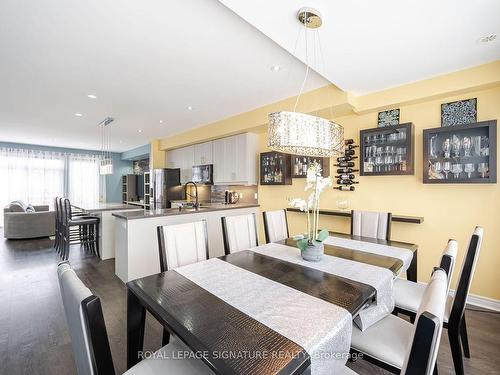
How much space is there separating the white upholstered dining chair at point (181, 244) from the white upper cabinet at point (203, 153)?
3.37 metres

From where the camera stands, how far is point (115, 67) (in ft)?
8.70

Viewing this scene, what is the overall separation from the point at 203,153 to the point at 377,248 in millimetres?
4287

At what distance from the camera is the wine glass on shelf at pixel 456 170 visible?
8.48 feet

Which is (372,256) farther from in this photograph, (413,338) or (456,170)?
(456,170)

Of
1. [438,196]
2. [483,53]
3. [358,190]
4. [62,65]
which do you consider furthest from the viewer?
[358,190]

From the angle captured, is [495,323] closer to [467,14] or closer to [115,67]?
[467,14]

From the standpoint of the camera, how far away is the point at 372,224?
2.68m

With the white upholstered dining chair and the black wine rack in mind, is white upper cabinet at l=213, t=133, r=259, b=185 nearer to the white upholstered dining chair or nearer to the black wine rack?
the black wine rack

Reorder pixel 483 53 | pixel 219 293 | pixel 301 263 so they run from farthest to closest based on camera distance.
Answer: pixel 483 53 → pixel 301 263 → pixel 219 293

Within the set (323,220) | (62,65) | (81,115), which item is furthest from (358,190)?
(81,115)

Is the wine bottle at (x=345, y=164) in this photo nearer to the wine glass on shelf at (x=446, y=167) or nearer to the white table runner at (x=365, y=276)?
the wine glass on shelf at (x=446, y=167)

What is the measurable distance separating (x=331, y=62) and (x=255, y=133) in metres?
2.40

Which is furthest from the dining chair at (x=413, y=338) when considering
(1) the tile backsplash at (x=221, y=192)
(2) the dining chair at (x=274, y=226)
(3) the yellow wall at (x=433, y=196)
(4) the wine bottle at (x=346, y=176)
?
(1) the tile backsplash at (x=221, y=192)

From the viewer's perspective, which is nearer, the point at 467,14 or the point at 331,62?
the point at 467,14
